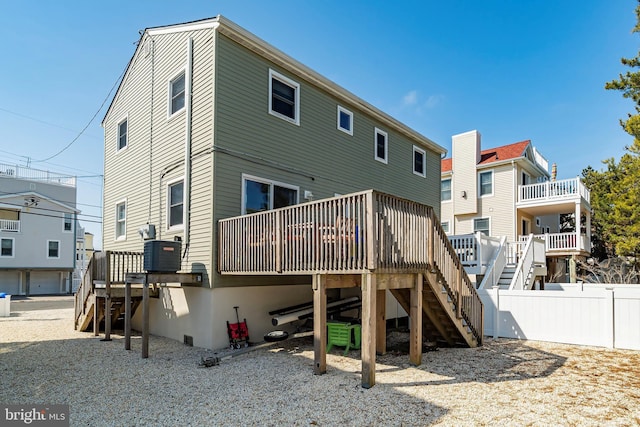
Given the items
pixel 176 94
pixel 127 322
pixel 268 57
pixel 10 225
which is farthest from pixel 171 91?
pixel 10 225

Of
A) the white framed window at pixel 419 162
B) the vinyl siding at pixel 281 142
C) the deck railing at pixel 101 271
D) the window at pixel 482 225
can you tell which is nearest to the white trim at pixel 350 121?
the vinyl siding at pixel 281 142

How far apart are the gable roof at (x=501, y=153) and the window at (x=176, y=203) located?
585 inches

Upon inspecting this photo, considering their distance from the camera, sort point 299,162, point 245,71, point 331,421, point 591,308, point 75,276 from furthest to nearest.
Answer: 1. point 75,276
2. point 299,162
3. point 245,71
4. point 591,308
5. point 331,421

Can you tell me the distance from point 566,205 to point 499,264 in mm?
9134

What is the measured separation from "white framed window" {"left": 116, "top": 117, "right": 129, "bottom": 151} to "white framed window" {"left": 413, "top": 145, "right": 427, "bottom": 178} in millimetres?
10977

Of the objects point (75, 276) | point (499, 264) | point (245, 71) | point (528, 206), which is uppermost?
point (245, 71)

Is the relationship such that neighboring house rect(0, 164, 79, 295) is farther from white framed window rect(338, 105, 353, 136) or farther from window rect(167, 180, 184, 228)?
white framed window rect(338, 105, 353, 136)

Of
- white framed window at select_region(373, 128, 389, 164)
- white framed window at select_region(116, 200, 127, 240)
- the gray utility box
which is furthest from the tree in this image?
white framed window at select_region(116, 200, 127, 240)

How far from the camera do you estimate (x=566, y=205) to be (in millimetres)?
19359

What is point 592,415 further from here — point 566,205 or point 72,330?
point 566,205

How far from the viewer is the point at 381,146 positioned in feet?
46.2

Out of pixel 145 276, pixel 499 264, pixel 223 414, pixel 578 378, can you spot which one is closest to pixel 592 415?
pixel 578 378

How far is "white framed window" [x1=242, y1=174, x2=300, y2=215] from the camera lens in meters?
9.42

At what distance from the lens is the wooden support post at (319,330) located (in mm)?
6355
